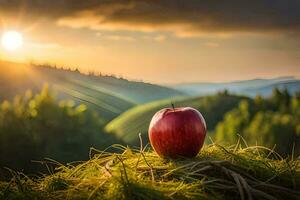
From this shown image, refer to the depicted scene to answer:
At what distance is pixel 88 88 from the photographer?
45.0ft

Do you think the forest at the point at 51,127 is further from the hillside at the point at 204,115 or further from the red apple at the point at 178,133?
the red apple at the point at 178,133

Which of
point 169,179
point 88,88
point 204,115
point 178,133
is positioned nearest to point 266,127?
point 204,115

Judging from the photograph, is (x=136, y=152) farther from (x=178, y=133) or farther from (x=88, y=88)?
(x=88, y=88)

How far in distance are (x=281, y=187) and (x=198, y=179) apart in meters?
0.40

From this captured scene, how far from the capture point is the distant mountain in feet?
37.7

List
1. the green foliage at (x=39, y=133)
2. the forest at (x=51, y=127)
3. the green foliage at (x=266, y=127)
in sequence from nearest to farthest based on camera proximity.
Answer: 1. the green foliage at (x=266, y=127)
2. the forest at (x=51, y=127)
3. the green foliage at (x=39, y=133)

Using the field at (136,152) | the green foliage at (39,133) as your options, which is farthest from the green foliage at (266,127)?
the green foliage at (39,133)

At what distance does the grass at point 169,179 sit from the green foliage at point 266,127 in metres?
2.70

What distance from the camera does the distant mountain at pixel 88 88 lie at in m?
11.5

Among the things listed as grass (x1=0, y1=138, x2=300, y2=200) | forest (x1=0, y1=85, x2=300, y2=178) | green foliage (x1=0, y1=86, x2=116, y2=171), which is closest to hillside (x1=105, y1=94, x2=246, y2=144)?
forest (x1=0, y1=85, x2=300, y2=178)

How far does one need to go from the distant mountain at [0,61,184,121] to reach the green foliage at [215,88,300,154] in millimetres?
2164

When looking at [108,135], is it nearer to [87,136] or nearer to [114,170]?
[87,136]

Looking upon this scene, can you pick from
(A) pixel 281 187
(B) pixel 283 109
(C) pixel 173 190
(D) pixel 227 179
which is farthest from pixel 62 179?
(B) pixel 283 109

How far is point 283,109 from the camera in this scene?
6.71 metres
